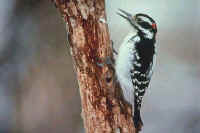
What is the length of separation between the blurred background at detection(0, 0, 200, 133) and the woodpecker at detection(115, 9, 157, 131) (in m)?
0.05

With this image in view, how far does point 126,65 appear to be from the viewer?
1.61 metres

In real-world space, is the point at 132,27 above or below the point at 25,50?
above

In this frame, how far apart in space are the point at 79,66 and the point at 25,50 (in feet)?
1.53

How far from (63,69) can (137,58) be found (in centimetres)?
48

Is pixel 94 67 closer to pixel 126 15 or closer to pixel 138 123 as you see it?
pixel 126 15

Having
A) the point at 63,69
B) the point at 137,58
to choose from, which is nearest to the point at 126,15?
the point at 137,58

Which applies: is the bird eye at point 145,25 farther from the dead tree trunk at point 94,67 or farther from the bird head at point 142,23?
the dead tree trunk at point 94,67

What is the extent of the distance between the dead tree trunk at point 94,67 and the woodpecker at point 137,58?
2.3 inches

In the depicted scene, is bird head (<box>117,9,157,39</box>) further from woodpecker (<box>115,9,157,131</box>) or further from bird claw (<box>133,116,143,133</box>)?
bird claw (<box>133,116,143,133</box>)

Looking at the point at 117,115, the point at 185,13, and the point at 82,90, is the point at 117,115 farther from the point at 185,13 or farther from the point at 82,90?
the point at 185,13

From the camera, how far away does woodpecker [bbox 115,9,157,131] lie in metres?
1.55

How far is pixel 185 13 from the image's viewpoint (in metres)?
1.66

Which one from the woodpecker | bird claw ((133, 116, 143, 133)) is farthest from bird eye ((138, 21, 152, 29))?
bird claw ((133, 116, 143, 133))

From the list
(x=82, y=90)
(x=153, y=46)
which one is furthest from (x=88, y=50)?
(x=153, y=46)
